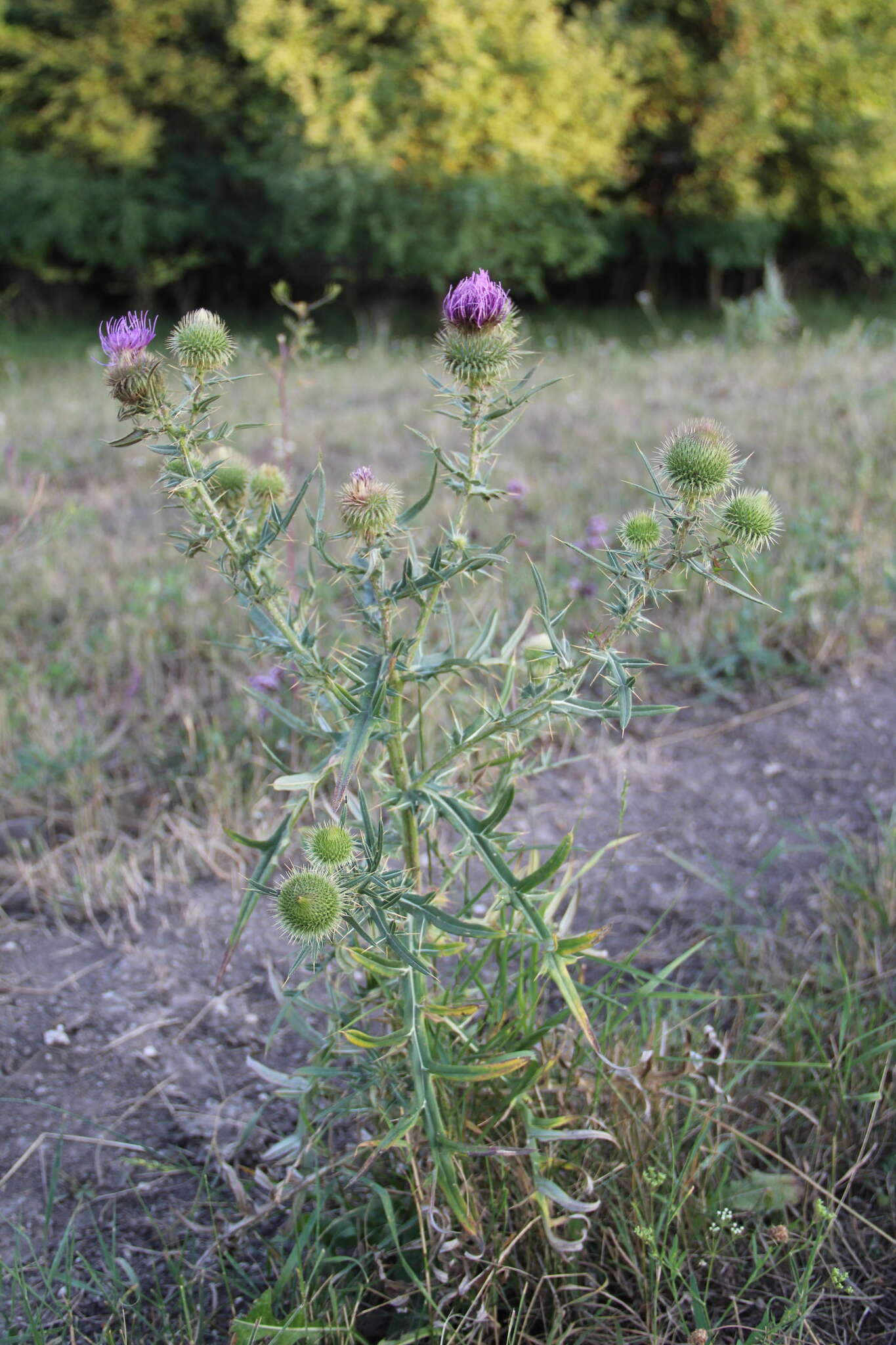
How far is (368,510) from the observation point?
57.7 inches

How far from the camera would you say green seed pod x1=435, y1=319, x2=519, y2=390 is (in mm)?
1427

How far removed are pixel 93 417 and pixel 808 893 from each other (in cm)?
527

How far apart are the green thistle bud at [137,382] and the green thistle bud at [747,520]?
2.52ft

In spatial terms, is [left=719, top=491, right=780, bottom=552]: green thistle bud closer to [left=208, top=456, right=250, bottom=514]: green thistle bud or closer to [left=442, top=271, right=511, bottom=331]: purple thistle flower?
[left=442, top=271, right=511, bottom=331]: purple thistle flower

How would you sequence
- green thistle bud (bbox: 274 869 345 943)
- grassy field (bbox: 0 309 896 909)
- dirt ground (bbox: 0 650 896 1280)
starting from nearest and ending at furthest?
green thistle bud (bbox: 274 869 345 943), dirt ground (bbox: 0 650 896 1280), grassy field (bbox: 0 309 896 909)

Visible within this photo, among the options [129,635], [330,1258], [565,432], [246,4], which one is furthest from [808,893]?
[246,4]

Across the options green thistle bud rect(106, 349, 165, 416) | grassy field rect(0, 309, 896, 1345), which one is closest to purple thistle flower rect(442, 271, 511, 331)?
grassy field rect(0, 309, 896, 1345)

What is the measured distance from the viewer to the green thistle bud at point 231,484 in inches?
62.6

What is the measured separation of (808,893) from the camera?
8.05 feet

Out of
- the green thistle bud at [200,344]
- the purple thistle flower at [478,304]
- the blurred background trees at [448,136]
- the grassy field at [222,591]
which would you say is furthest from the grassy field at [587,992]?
the blurred background trees at [448,136]

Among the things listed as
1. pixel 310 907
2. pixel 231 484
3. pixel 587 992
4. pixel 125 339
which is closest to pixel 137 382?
pixel 125 339

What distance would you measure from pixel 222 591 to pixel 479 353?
2547 millimetres

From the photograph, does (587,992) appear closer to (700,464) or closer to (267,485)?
(700,464)

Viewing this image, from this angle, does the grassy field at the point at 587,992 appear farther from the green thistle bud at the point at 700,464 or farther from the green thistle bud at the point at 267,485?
the green thistle bud at the point at 700,464
